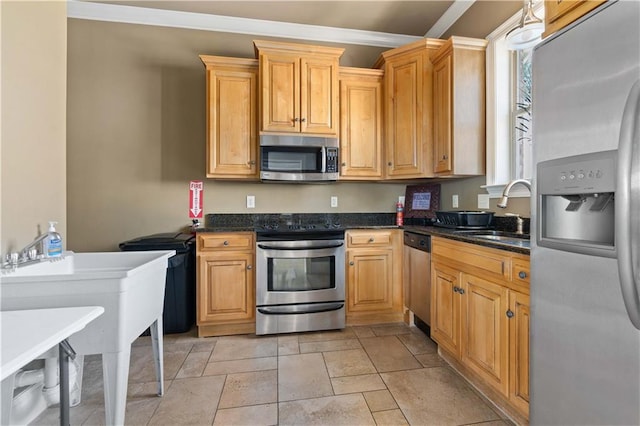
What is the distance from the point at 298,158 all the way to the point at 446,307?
1770mm

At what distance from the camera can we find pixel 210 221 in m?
3.01

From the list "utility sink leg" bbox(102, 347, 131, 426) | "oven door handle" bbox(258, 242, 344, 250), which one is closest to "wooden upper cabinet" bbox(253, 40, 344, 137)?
"oven door handle" bbox(258, 242, 344, 250)

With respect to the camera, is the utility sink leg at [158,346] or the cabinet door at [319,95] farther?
the cabinet door at [319,95]

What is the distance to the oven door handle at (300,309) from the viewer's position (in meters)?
2.54

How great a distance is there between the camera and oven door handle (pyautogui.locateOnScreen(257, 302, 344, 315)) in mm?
2535

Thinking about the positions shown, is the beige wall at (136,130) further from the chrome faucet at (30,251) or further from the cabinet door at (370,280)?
the chrome faucet at (30,251)

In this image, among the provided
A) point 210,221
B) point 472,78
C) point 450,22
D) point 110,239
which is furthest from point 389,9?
point 110,239

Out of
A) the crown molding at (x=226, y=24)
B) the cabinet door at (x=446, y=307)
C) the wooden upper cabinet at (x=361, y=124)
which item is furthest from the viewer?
the wooden upper cabinet at (x=361, y=124)

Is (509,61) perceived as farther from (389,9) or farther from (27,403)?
(27,403)

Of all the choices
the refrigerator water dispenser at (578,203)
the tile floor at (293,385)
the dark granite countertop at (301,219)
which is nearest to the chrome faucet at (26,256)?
the tile floor at (293,385)

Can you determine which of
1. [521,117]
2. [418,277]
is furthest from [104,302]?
[521,117]

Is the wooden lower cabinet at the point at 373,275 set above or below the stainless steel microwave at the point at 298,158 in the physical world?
below

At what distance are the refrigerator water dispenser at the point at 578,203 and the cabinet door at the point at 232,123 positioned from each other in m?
2.24

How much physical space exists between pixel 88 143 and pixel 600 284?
12.4 ft
